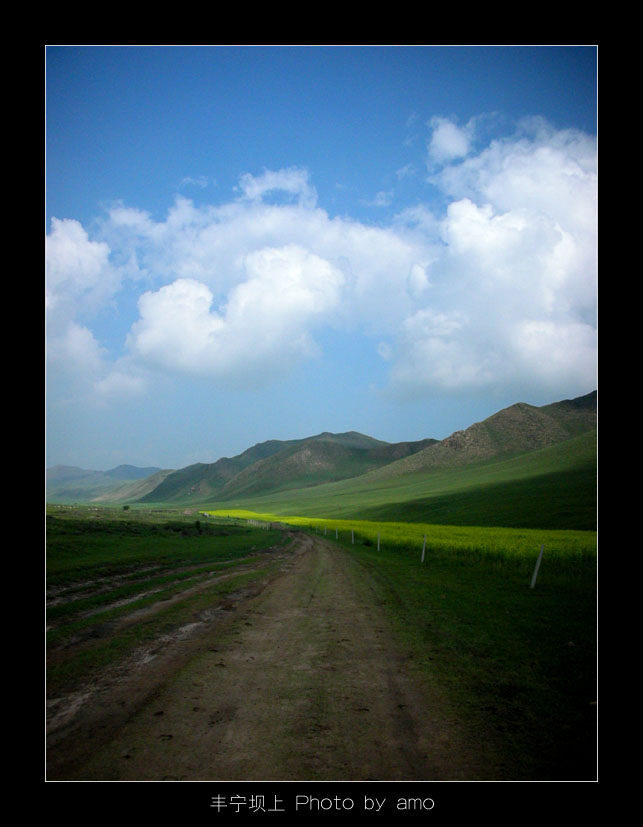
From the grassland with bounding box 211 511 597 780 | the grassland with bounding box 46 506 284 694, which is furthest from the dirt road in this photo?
the grassland with bounding box 46 506 284 694

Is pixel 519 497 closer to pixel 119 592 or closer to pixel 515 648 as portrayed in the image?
pixel 515 648

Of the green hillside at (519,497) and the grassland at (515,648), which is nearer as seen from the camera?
the grassland at (515,648)

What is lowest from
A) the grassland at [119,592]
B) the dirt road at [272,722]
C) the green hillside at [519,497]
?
the green hillside at [519,497]

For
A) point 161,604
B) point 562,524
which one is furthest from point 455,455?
point 161,604

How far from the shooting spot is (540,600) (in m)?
13.5

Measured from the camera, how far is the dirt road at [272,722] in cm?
421

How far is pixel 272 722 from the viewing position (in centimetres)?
506

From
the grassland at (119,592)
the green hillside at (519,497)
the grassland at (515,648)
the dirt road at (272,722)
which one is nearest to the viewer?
the dirt road at (272,722)

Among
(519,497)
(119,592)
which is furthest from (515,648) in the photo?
(519,497)

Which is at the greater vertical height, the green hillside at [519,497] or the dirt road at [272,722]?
the dirt road at [272,722]

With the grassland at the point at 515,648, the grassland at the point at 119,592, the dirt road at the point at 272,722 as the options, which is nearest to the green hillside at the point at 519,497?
the grassland at the point at 515,648

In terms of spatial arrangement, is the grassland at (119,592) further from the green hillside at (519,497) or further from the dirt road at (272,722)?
the green hillside at (519,497)
